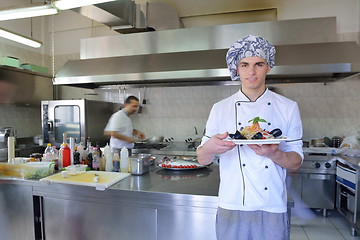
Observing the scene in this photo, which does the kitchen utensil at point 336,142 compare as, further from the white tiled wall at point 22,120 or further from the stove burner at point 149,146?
the white tiled wall at point 22,120

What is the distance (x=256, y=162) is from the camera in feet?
4.12

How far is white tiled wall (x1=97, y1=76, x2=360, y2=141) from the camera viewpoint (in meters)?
3.94

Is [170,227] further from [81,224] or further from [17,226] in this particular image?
[17,226]

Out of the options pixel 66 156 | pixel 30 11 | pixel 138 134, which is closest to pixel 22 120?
pixel 138 134

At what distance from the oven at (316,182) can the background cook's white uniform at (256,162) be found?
101 inches

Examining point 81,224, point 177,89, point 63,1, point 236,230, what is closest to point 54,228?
point 81,224

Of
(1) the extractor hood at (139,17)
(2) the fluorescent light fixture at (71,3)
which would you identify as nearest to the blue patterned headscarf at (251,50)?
(2) the fluorescent light fixture at (71,3)

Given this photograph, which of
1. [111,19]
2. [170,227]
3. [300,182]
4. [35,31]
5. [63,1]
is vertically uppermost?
[35,31]

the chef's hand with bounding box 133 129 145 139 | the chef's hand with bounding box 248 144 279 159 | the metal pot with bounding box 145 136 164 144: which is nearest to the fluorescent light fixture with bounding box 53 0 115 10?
the chef's hand with bounding box 248 144 279 159

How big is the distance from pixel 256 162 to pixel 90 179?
4.29ft

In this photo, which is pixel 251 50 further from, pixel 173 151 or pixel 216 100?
pixel 216 100

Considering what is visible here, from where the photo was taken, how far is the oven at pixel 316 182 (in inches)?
135

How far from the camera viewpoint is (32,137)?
15.8ft

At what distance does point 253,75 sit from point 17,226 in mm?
2255
